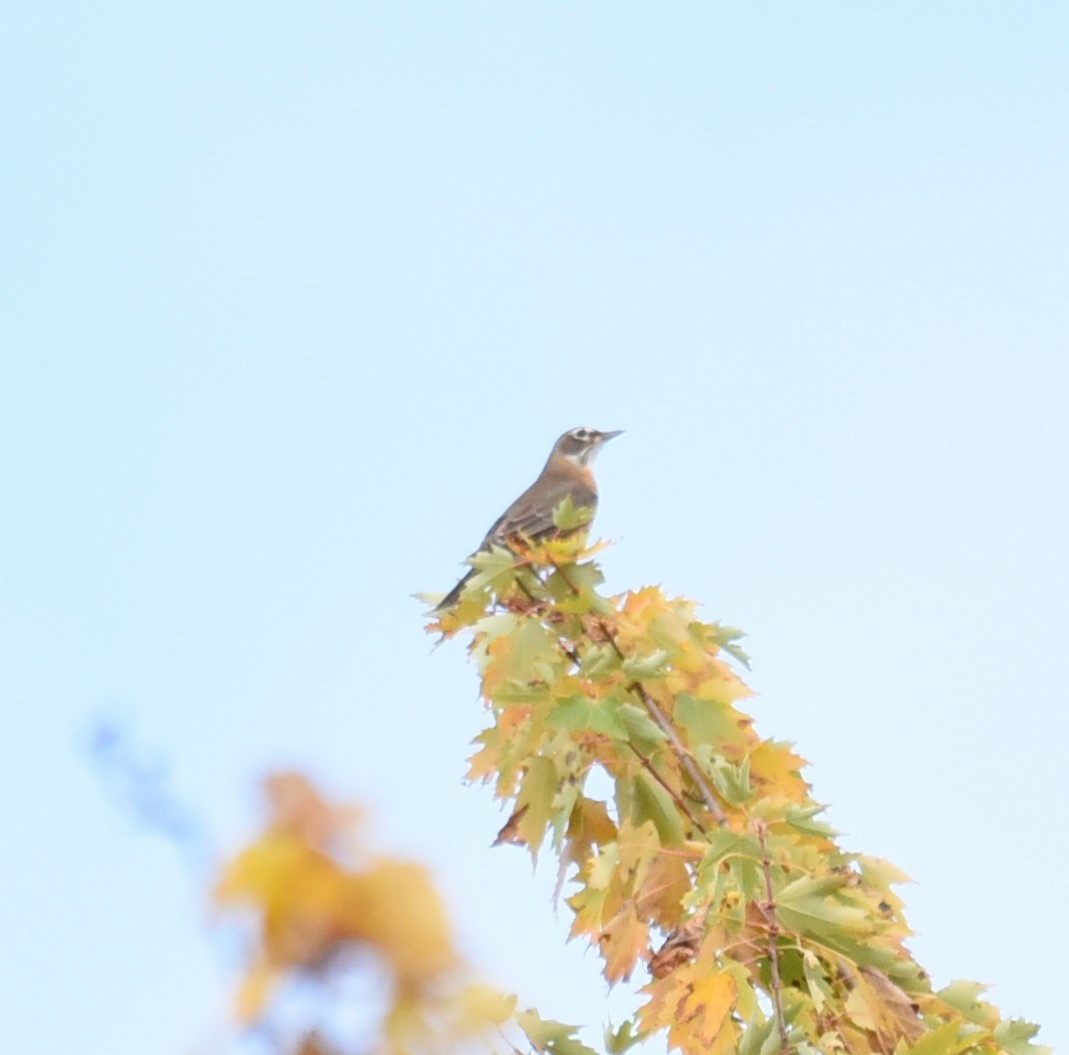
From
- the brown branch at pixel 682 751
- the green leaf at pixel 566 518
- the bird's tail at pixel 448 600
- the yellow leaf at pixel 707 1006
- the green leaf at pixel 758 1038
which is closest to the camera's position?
the green leaf at pixel 758 1038

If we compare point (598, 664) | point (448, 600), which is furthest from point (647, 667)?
point (448, 600)

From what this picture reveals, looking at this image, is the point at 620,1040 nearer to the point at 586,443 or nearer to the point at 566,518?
the point at 566,518

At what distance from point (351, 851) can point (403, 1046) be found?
0.26m

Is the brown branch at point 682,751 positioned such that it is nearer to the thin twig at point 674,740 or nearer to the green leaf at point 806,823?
the thin twig at point 674,740

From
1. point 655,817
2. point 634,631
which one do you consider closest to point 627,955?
point 655,817

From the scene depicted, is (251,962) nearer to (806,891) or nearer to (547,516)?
(806,891)

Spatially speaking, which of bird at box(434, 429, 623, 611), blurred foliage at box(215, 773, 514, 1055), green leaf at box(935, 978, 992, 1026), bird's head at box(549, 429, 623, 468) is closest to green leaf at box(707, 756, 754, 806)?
green leaf at box(935, 978, 992, 1026)

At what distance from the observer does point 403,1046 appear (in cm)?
166

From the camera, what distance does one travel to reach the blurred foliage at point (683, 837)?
11.1 feet

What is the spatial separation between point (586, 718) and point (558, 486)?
10.4 metres

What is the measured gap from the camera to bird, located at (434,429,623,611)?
41.4 feet

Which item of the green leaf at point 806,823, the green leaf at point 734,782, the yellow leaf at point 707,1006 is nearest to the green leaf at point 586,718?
the green leaf at point 734,782

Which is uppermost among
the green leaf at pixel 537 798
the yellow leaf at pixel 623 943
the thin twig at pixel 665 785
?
the thin twig at pixel 665 785

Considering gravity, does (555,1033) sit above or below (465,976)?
above
